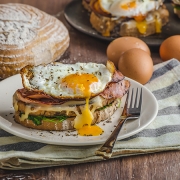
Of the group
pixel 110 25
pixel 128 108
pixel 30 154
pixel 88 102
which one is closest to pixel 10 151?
pixel 30 154

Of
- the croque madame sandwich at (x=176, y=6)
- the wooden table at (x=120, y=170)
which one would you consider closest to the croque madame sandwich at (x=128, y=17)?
the croque madame sandwich at (x=176, y=6)

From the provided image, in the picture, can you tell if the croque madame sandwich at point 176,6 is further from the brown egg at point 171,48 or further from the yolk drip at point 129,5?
the brown egg at point 171,48

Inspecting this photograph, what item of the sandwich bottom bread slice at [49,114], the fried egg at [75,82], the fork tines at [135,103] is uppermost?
the fried egg at [75,82]

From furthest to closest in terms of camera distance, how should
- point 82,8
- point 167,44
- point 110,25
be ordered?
point 82,8 → point 110,25 → point 167,44

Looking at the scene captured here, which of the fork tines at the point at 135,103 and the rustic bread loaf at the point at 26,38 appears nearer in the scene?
the fork tines at the point at 135,103

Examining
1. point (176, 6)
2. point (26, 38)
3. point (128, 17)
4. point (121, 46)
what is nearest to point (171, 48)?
point (121, 46)

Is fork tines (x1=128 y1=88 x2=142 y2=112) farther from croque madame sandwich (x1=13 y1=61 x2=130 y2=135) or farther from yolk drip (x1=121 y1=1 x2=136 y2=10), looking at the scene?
yolk drip (x1=121 y1=1 x2=136 y2=10)

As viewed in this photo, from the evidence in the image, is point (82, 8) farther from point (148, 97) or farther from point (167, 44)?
point (148, 97)
